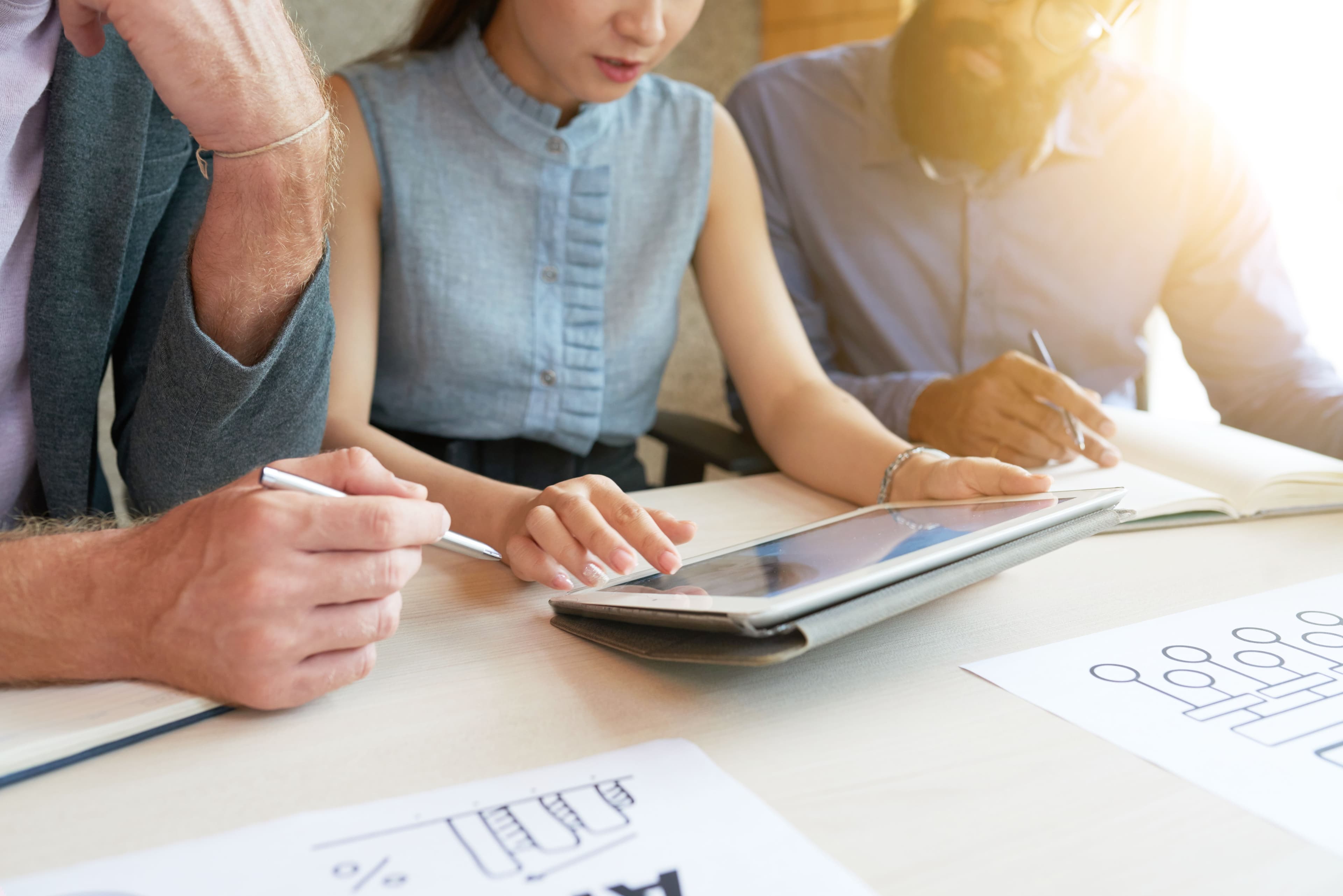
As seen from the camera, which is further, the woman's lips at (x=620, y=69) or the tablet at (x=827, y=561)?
the woman's lips at (x=620, y=69)

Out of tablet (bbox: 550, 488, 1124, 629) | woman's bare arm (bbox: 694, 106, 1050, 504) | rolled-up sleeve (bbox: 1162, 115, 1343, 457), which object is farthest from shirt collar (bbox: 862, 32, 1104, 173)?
tablet (bbox: 550, 488, 1124, 629)

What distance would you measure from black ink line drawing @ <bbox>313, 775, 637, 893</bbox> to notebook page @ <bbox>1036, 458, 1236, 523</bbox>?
0.51 metres

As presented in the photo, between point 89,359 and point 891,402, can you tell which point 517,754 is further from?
point 891,402

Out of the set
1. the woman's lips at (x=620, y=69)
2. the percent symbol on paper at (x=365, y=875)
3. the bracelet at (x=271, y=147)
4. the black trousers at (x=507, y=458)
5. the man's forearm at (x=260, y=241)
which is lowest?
the black trousers at (x=507, y=458)

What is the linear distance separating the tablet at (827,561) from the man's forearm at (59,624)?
0.24 metres

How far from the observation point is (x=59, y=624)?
501 millimetres

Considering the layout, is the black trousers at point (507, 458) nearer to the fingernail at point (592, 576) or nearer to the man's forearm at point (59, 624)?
the fingernail at point (592, 576)

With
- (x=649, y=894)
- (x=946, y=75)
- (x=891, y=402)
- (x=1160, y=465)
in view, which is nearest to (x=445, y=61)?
(x=891, y=402)

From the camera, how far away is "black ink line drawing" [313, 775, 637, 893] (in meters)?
0.38

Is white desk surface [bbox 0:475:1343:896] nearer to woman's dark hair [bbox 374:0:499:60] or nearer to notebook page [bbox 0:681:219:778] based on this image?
notebook page [bbox 0:681:219:778]

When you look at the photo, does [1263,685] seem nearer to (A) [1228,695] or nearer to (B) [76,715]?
(A) [1228,695]

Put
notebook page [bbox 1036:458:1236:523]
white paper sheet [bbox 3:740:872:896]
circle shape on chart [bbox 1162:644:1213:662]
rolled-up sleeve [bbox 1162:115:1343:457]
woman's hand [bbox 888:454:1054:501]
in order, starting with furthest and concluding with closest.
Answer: rolled-up sleeve [bbox 1162:115:1343:457]
notebook page [bbox 1036:458:1236:523]
woman's hand [bbox 888:454:1054:501]
circle shape on chart [bbox 1162:644:1213:662]
white paper sheet [bbox 3:740:872:896]

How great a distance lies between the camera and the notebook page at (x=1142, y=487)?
0.84 metres

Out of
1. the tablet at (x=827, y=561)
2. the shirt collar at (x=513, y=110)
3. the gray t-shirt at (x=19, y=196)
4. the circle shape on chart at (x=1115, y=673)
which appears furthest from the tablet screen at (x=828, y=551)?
the shirt collar at (x=513, y=110)
